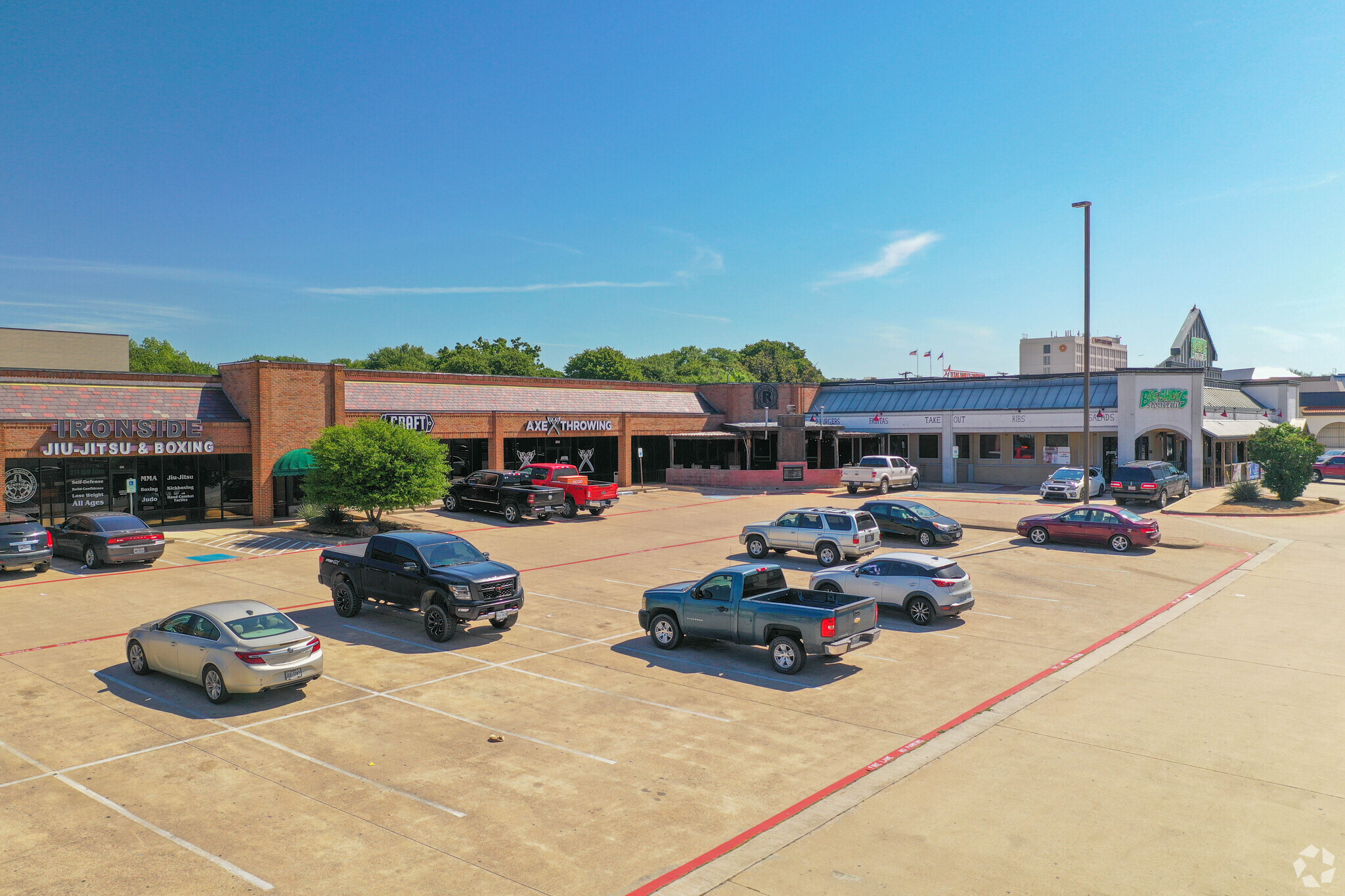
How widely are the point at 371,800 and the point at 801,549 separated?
18.0m

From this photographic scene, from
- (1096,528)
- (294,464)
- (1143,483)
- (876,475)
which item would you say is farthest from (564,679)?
(876,475)

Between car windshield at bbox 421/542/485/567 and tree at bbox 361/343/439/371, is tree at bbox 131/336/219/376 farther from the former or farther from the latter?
car windshield at bbox 421/542/485/567

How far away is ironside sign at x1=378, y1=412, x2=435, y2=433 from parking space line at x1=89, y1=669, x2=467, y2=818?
25.3 metres

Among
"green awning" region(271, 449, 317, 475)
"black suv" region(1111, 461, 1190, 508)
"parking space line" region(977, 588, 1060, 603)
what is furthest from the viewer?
"black suv" region(1111, 461, 1190, 508)

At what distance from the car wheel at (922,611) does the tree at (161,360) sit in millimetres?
99003

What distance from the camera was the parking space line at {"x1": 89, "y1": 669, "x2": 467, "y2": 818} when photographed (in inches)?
395

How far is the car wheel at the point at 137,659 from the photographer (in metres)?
15.1

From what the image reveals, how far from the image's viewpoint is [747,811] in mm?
9789

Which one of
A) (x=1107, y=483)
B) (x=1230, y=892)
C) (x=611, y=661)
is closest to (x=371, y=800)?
(x=611, y=661)

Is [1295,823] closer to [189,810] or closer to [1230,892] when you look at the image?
[1230,892]

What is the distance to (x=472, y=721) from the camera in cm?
1287

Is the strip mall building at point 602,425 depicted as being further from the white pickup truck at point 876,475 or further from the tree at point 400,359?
the tree at point 400,359

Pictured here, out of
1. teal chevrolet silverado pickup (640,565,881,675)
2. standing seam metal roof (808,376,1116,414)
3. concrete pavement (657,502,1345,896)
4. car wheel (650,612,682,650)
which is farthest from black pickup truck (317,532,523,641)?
standing seam metal roof (808,376,1116,414)

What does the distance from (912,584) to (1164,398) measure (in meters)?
36.1
